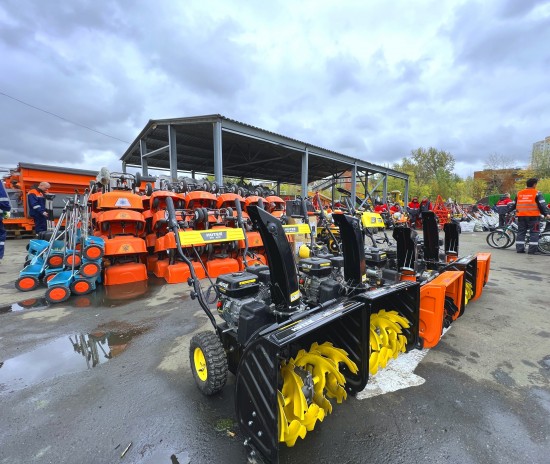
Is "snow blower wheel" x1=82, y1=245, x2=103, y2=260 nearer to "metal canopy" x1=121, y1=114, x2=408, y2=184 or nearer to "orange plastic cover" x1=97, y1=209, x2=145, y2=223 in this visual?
"orange plastic cover" x1=97, y1=209, x2=145, y2=223

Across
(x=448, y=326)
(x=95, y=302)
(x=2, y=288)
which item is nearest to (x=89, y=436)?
(x=95, y=302)

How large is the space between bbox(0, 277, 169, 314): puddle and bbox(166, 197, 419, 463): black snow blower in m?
2.53

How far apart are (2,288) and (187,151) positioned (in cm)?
1116

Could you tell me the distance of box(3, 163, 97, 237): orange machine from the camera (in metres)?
10.8

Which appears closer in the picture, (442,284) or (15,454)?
(15,454)

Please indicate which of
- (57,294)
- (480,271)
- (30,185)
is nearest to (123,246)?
(57,294)

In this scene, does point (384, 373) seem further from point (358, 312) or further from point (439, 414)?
point (358, 312)

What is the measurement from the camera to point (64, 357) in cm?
268

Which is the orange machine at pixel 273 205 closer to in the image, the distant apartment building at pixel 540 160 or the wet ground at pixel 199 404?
the wet ground at pixel 199 404

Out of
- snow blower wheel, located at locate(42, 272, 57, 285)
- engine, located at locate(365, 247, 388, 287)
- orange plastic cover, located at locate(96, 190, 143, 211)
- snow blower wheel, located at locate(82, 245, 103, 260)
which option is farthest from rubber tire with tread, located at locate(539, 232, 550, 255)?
snow blower wheel, located at locate(42, 272, 57, 285)

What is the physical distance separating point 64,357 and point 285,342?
259 centimetres

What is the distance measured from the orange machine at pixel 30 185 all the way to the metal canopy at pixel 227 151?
9.56 ft

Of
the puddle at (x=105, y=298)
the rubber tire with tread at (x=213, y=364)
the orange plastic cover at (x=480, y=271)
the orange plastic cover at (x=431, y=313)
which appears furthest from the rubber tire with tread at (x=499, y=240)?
the rubber tire with tread at (x=213, y=364)

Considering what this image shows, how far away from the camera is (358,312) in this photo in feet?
5.96
